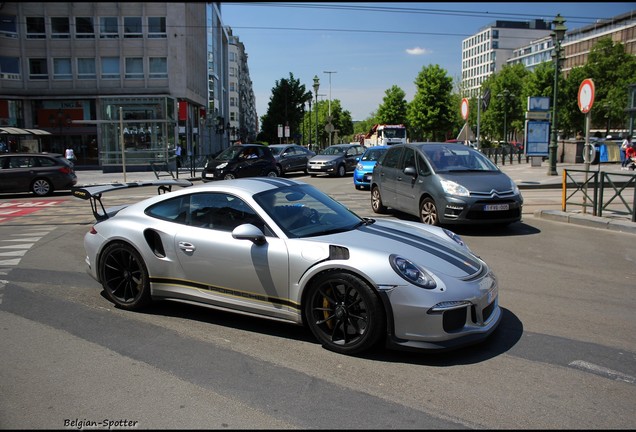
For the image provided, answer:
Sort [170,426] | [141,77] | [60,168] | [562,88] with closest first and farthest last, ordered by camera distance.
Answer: [170,426] → [60,168] → [141,77] → [562,88]

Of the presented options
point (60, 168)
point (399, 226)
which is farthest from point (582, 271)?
point (60, 168)

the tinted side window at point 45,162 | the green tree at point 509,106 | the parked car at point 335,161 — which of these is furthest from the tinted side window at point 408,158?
the green tree at point 509,106

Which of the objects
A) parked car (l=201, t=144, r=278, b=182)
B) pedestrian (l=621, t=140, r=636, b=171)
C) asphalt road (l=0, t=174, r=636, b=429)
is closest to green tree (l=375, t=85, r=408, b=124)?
pedestrian (l=621, t=140, r=636, b=171)

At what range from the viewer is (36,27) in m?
45.8

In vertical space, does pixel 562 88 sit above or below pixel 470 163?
above

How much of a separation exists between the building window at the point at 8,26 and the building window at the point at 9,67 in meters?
1.90

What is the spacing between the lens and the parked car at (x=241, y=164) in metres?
23.2

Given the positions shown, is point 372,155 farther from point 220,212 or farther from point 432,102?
point 432,102

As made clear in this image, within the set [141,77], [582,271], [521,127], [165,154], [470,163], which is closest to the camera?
[582,271]

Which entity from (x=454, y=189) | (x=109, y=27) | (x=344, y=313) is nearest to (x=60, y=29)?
(x=109, y=27)

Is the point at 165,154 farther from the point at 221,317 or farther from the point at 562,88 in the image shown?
the point at 562,88

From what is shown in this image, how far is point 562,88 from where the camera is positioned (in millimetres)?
65625

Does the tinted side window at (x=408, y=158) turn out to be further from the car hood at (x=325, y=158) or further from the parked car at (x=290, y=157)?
the parked car at (x=290, y=157)

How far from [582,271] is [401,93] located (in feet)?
278
